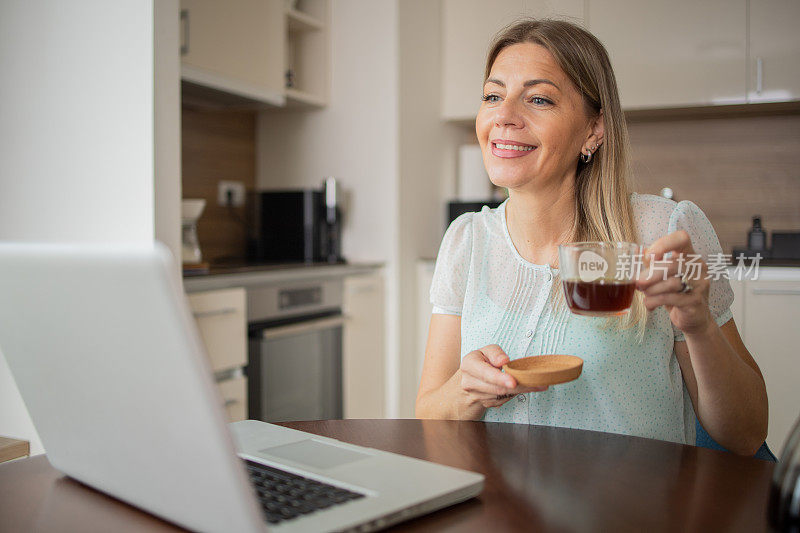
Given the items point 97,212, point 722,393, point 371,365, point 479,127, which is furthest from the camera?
point 371,365

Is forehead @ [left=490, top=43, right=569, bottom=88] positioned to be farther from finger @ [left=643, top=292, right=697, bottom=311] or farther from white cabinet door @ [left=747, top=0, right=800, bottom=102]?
white cabinet door @ [left=747, top=0, right=800, bottom=102]

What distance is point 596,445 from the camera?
92 cm

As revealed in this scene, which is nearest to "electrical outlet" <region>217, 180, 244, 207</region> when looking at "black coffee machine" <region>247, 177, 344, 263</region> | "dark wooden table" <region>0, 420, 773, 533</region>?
"black coffee machine" <region>247, 177, 344, 263</region>

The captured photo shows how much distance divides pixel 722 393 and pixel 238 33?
7.51ft

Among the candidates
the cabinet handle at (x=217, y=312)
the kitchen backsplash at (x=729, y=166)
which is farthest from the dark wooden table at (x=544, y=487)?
the kitchen backsplash at (x=729, y=166)

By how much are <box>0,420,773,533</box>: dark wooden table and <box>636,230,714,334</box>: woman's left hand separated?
18 centimetres

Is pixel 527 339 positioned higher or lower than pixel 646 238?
lower

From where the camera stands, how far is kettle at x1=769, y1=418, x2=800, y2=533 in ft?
1.89

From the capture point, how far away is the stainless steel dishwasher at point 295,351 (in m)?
2.63

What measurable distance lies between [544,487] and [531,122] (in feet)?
2.66

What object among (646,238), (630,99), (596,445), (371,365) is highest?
(630,99)

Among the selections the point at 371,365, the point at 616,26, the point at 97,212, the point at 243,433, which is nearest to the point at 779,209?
the point at 616,26

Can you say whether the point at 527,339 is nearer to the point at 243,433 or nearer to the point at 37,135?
the point at 243,433

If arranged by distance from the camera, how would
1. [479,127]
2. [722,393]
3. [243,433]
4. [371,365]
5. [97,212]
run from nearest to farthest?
[243,433] → [722,393] → [479,127] → [97,212] → [371,365]
